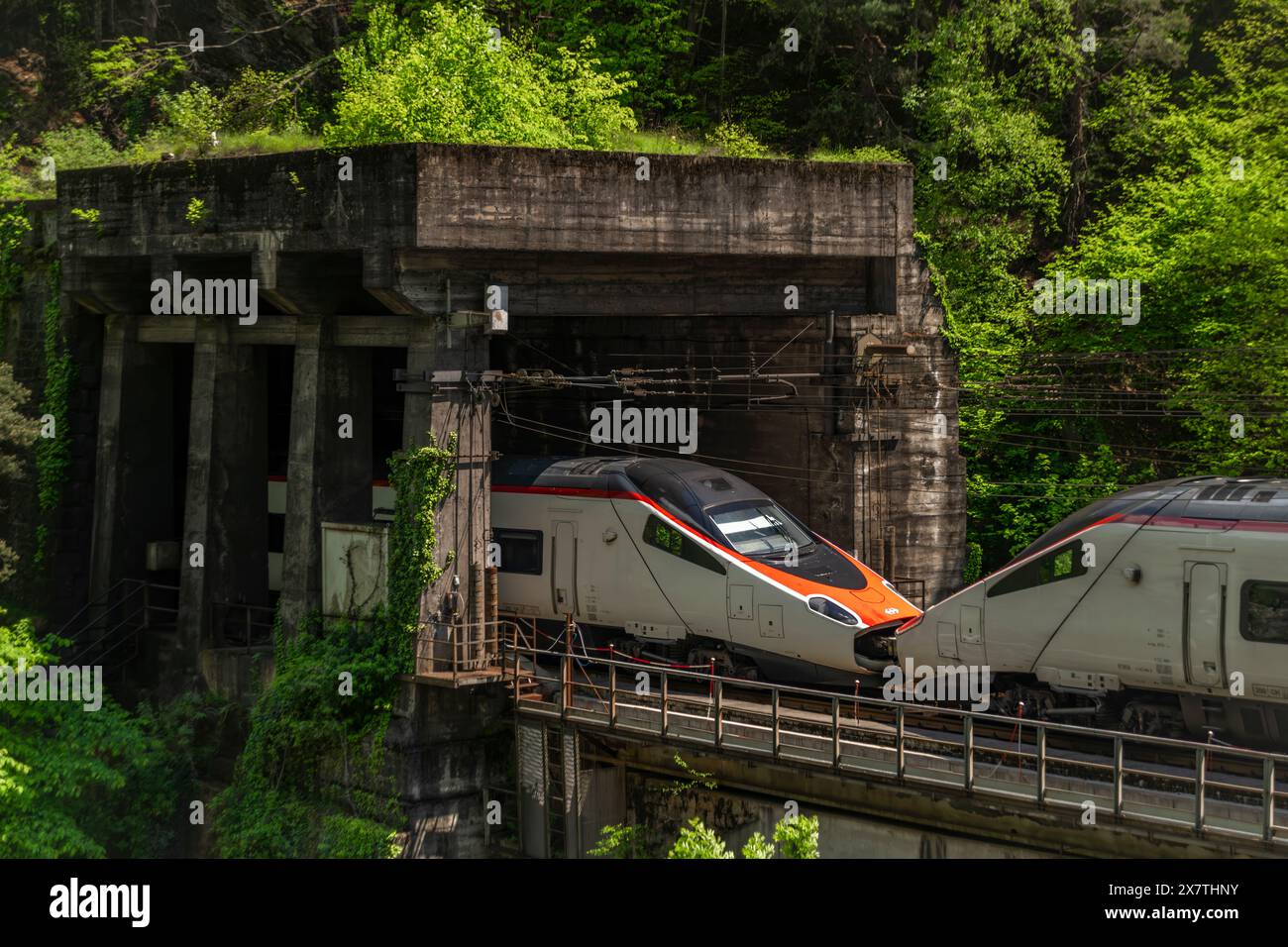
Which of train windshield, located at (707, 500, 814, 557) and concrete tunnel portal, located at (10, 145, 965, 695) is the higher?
concrete tunnel portal, located at (10, 145, 965, 695)

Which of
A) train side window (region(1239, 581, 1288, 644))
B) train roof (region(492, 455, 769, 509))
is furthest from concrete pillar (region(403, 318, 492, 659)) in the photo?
train side window (region(1239, 581, 1288, 644))

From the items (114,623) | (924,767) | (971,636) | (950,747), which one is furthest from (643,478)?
(114,623)

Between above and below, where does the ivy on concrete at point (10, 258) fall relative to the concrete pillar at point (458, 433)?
above

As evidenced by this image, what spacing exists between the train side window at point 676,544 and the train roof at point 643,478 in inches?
16.4

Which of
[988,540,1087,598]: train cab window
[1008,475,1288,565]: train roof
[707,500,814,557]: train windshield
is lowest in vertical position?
[988,540,1087,598]: train cab window

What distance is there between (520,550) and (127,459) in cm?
894

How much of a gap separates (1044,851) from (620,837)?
6.18 metres

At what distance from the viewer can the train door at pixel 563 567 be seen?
22.9 meters

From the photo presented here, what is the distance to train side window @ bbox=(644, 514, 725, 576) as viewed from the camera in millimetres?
21203

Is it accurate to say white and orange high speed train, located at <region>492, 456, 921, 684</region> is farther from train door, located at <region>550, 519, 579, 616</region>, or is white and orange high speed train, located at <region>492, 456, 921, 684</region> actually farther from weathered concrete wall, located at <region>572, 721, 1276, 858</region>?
weathered concrete wall, located at <region>572, 721, 1276, 858</region>

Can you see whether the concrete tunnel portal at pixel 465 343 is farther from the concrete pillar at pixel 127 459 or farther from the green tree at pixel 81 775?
the green tree at pixel 81 775

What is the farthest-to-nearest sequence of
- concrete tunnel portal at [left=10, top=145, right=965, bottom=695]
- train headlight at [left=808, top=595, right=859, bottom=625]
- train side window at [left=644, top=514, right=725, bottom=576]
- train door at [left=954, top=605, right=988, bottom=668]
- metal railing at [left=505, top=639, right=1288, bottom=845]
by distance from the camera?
concrete tunnel portal at [left=10, top=145, right=965, bottom=695] < train side window at [left=644, top=514, right=725, bottom=576] < train headlight at [left=808, top=595, right=859, bottom=625] < train door at [left=954, top=605, right=988, bottom=668] < metal railing at [left=505, top=639, right=1288, bottom=845]

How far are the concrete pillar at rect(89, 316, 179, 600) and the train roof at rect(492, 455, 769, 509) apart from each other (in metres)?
8.20

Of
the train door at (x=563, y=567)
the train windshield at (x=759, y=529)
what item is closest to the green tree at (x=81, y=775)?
the train door at (x=563, y=567)
